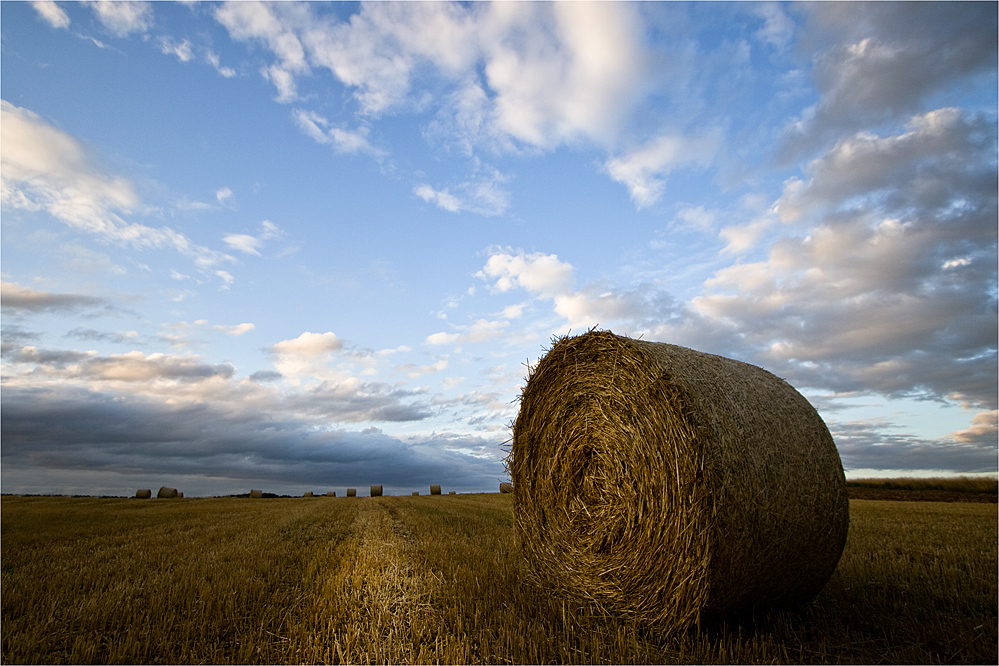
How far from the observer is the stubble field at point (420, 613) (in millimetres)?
3500

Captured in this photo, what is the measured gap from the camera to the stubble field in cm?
350

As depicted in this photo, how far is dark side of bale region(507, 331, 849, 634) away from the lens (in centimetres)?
385

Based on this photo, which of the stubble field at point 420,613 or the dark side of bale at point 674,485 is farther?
the dark side of bale at point 674,485

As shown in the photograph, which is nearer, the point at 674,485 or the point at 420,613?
the point at 674,485

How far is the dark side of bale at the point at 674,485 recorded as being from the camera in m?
3.85

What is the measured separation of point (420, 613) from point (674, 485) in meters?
2.24

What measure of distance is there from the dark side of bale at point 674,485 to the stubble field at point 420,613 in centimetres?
31

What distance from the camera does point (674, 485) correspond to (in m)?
3.99

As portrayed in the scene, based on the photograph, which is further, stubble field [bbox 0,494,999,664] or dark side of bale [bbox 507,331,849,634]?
dark side of bale [bbox 507,331,849,634]

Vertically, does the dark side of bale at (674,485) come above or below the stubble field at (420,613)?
above

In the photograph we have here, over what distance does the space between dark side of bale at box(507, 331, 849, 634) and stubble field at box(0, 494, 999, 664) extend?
0.31 m

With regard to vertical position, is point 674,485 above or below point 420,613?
above

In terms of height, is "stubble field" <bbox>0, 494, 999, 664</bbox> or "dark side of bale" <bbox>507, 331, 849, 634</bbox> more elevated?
"dark side of bale" <bbox>507, 331, 849, 634</bbox>

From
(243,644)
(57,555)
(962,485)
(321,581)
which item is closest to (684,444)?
(243,644)
